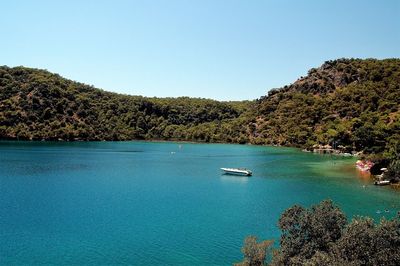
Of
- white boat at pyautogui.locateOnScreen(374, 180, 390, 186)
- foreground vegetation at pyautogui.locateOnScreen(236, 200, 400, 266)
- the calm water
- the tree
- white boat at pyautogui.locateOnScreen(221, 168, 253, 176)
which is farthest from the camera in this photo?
white boat at pyautogui.locateOnScreen(221, 168, 253, 176)

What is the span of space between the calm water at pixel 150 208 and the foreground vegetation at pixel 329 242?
32.0 ft

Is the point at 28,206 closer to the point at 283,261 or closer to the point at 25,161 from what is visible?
the point at 283,261

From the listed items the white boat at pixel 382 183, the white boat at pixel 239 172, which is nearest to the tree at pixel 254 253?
the white boat at pixel 382 183

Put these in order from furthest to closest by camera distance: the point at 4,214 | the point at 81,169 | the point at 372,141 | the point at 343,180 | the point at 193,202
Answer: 1. the point at 372,141
2. the point at 81,169
3. the point at 343,180
4. the point at 193,202
5. the point at 4,214

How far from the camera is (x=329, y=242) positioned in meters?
31.6

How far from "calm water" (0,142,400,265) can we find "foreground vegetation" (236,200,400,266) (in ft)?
32.0

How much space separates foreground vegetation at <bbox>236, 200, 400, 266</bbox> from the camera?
87.8ft

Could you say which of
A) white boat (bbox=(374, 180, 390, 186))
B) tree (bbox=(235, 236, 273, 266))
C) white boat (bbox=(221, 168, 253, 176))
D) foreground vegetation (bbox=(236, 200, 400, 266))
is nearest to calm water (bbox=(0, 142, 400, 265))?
white boat (bbox=(221, 168, 253, 176))

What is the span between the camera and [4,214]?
192ft

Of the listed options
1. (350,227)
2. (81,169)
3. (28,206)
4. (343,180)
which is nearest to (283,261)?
(350,227)

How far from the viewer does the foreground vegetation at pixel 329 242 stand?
26750 mm

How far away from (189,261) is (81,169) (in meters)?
81.9

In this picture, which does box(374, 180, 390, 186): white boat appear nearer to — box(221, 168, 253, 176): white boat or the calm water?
the calm water

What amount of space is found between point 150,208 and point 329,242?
39336 mm
